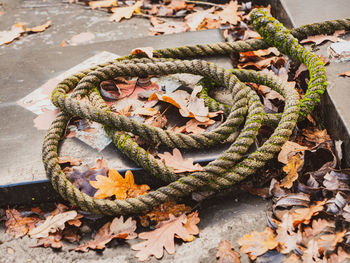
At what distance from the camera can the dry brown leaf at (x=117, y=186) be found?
1889mm

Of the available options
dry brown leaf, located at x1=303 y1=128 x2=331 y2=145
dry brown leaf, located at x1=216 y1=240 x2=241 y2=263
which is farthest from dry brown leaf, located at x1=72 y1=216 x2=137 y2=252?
dry brown leaf, located at x1=303 y1=128 x2=331 y2=145

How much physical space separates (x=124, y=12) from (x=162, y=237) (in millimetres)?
2776

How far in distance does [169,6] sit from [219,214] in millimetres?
2775

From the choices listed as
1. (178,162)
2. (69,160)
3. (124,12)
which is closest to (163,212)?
(178,162)

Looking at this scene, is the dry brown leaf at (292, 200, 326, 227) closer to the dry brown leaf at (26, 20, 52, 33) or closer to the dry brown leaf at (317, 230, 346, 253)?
the dry brown leaf at (317, 230, 346, 253)

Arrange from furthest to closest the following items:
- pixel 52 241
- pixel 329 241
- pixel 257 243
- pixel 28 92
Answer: pixel 28 92 < pixel 52 241 < pixel 257 243 < pixel 329 241

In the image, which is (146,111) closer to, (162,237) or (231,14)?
(162,237)

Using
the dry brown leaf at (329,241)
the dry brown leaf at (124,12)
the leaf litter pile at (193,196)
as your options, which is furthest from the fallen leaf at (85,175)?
the dry brown leaf at (124,12)

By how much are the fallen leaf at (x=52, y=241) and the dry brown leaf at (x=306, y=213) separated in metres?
1.19

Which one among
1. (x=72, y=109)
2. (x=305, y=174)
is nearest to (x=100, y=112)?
(x=72, y=109)

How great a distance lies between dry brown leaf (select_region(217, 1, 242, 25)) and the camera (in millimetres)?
3551

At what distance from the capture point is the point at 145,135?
195cm

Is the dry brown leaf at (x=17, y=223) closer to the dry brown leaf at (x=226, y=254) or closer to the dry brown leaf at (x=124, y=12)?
the dry brown leaf at (x=226, y=254)

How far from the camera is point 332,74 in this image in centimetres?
226
